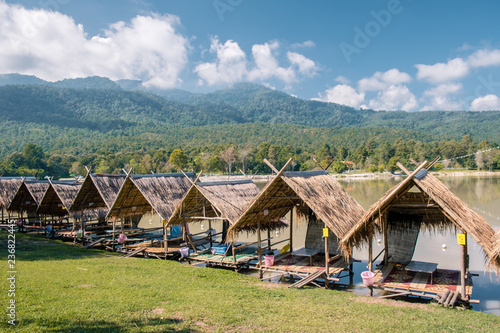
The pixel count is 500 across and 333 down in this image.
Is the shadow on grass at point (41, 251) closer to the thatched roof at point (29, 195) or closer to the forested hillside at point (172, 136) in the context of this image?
the thatched roof at point (29, 195)

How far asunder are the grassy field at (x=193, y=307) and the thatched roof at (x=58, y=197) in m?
7.70

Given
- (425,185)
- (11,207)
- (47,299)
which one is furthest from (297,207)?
(11,207)

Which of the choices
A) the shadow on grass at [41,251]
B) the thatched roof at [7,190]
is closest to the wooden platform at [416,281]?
the shadow on grass at [41,251]

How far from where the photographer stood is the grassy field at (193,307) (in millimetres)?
5734

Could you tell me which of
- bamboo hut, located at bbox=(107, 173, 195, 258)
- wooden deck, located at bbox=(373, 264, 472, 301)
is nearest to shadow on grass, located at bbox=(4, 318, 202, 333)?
wooden deck, located at bbox=(373, 264, 472, 301)

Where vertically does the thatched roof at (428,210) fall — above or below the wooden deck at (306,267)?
above

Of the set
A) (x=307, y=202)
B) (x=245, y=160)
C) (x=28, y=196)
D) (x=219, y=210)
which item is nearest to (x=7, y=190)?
(x=28, y=196)

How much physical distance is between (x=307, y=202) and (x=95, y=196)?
451 inches

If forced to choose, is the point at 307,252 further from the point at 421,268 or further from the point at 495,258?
the point at 495,258

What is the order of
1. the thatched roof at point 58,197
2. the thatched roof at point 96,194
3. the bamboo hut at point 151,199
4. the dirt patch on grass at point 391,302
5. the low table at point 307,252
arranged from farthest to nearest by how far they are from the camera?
the thatched roof at point 58,197 → the thatched roof at point 96,194 → the bamboo hut at point 151,199 → the low table at point 307,252 → the dirt patch on grass at point 391,302

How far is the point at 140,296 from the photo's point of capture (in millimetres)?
7293

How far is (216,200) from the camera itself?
11828 mm

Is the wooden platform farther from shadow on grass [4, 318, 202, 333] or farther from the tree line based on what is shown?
the tree line

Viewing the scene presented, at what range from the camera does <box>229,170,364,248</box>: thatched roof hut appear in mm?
9406
